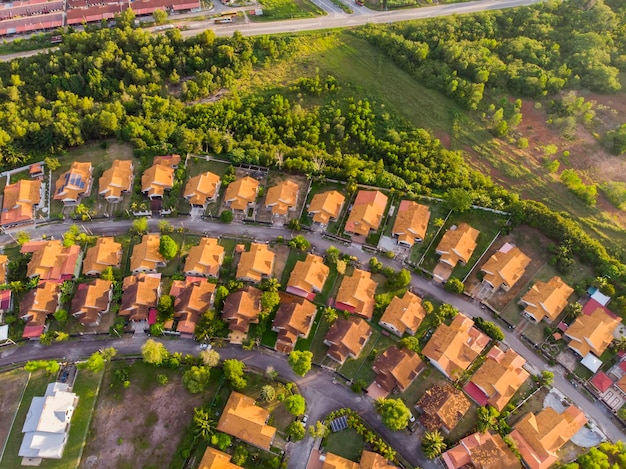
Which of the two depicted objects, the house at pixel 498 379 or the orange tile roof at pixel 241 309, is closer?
the house at pixel 498 379

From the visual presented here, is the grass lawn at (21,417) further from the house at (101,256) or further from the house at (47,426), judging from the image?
the house at (101,256)

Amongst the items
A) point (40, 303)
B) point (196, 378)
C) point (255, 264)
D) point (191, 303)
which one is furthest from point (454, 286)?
point (40, 303)

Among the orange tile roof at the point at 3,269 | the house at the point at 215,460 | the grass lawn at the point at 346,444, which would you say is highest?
the grass lawn at the point at 346,444

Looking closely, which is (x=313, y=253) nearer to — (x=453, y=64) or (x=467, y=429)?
(x=467, y=429)

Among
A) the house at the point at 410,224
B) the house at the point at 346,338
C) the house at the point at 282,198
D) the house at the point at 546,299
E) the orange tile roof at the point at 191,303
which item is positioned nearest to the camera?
the house at the point at 346,338

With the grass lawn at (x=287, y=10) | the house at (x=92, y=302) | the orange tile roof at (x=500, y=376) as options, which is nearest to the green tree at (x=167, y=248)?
the house at (x=92, y=302)

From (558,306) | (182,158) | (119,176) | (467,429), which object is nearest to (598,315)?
(558,306)

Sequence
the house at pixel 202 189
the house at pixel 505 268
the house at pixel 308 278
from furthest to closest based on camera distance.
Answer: the house at pixel 202 189 → the house at pixel 505 268 → the house at pixel 308 278

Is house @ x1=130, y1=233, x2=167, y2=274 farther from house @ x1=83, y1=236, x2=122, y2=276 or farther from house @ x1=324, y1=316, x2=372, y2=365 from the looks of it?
house @ x1=324, y1=316, x2=372, y2=365
